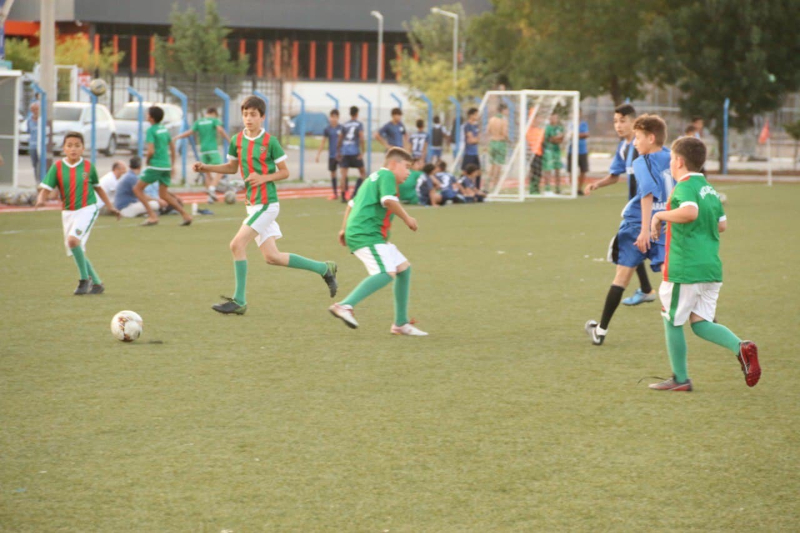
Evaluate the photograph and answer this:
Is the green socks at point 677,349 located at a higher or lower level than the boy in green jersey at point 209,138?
lower

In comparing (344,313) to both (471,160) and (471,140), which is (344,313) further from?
(471,160)

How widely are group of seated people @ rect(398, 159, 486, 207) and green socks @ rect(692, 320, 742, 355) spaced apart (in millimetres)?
15511

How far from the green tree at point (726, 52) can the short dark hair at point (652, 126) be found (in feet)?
96.5

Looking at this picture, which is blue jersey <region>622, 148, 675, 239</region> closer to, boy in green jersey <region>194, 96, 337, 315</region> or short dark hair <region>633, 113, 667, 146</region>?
short dark hair <region>633, 113, 667, 146</region>

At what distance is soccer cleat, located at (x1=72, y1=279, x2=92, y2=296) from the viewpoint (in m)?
10.3

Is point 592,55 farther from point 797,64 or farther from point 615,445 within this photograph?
point 615,445

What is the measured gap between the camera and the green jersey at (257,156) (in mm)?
9539

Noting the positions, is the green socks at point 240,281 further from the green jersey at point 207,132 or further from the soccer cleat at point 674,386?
the green jersey at point 207,132

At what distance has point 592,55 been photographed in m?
40.2

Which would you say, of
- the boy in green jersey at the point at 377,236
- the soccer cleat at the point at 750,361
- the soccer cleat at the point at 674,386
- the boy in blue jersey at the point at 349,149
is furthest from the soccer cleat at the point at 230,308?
the boy in blue jersey at the point at 349,149

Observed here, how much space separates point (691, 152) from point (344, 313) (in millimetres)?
2923

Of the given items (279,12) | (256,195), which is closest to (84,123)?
(256,195)

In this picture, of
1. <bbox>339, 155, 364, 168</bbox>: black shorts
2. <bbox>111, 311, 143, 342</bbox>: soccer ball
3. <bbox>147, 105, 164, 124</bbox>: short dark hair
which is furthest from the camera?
<bbox>339, 155, 364, 168</bbox>: black shorts

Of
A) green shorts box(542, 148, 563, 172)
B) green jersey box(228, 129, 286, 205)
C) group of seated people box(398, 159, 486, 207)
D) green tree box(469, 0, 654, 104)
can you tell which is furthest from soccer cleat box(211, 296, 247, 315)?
green tree box(469, 0, 654, 104)
